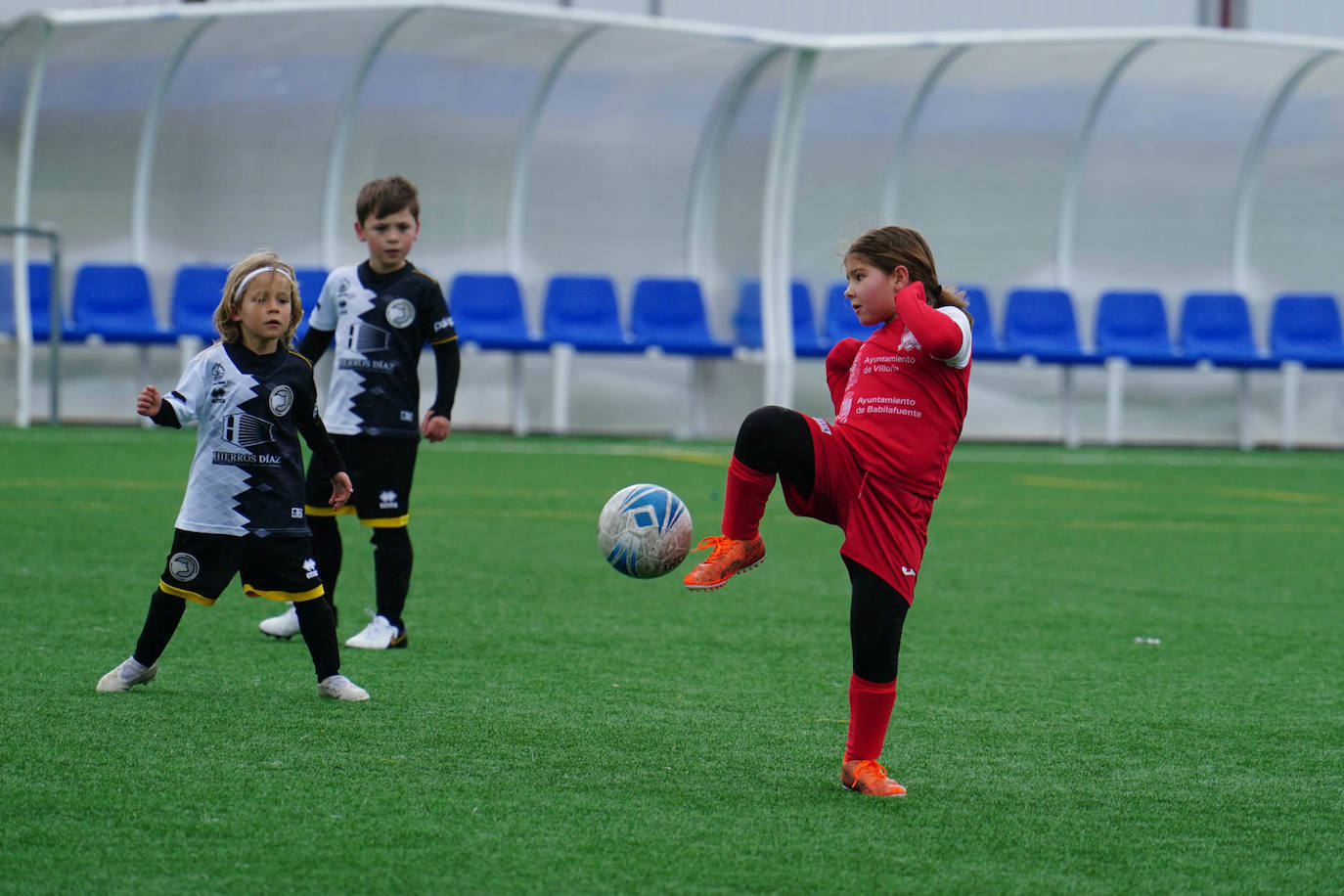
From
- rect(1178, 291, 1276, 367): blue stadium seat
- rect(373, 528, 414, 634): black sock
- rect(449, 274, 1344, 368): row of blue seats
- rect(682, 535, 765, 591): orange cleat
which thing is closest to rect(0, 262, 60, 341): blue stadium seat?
rect(449, 274, 1344, 368): row of blue seats

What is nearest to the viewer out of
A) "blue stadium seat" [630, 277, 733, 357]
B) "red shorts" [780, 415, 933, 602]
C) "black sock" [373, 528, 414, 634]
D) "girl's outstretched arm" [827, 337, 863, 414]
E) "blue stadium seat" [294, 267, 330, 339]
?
"red shorts" [780, 415, 933, 602]

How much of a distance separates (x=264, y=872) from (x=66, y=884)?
33 cm

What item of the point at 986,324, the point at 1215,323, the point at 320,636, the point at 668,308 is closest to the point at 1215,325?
the point at 1215,323

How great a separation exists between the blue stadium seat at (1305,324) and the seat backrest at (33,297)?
39.0ft

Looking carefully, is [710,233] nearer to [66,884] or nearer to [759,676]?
[759,676]

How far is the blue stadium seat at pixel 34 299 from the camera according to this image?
15.5 m

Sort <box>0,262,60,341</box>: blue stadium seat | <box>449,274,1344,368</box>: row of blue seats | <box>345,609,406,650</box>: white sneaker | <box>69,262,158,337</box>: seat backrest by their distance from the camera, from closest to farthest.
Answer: <box>345,609,406,650</box>: white sneaker → <box>0,262,60,341</box>: blue stadium seat → <box>69,262,158,337</box>: seat backrest → <box>449,274,1344,368</box>: row of blue seats

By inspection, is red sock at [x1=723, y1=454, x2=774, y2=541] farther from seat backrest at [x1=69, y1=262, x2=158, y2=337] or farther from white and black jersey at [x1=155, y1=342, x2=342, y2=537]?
seat backrest at [x1=69, y1=262, x2=158, y2=337]

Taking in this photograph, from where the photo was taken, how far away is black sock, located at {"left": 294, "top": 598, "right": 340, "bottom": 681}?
463 centimetres

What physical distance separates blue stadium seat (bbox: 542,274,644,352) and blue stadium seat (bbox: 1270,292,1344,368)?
661 cm

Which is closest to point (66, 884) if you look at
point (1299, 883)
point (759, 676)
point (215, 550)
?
point (215, 550)

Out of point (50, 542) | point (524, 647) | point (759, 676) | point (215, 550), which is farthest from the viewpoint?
point (50, 542)

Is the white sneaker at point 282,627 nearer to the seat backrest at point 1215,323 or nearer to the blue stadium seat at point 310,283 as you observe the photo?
the blue stadium seat at point 310,283

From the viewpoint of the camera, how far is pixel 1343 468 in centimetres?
1476
